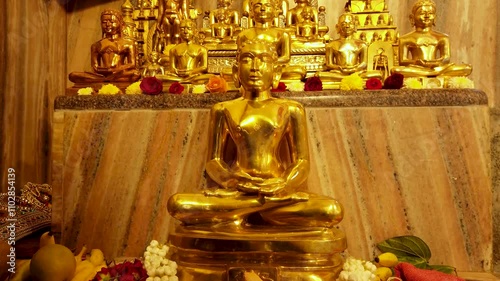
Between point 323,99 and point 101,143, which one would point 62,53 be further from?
point 323,99

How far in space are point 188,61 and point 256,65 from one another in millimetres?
866

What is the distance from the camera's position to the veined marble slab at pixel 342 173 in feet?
7.89

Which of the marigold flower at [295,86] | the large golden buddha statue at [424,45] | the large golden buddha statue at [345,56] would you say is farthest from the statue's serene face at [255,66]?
the large golden buddha statue at [424,45]

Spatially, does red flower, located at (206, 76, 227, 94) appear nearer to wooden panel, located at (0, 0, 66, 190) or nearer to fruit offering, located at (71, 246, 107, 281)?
fruit offering, located at (71, 246, 107, 281)

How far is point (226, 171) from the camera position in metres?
2.28

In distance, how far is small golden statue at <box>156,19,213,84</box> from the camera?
9.62 feet

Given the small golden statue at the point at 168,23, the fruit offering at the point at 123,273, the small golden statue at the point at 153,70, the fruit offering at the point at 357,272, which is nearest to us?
the fruit offering at the point at 357,272

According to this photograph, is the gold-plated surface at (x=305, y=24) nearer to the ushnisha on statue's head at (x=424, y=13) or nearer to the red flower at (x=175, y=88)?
the ushnisha on statue's head at (x=424, y=13)

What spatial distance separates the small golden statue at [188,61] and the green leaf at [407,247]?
4.36 ft

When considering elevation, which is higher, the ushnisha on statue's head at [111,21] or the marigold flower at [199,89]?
the ushnisha on statue's head at [111,21]

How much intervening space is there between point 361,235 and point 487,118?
805 millimetres

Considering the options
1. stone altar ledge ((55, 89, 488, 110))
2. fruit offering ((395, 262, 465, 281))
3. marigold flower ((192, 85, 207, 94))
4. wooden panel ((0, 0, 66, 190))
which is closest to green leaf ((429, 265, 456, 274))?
fruit offering ((395, 262, 465, 281))

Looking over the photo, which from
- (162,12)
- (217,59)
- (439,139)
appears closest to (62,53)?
(162,12)

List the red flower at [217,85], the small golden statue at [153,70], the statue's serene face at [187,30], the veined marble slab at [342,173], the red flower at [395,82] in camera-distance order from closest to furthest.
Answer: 1. the veined marble slab at [342,173]
2. the red flower at [395,82]
3. the red flower at [217,85]
4. the small golden statue at [153,70]
5. the statue's serene face at [187,30]
